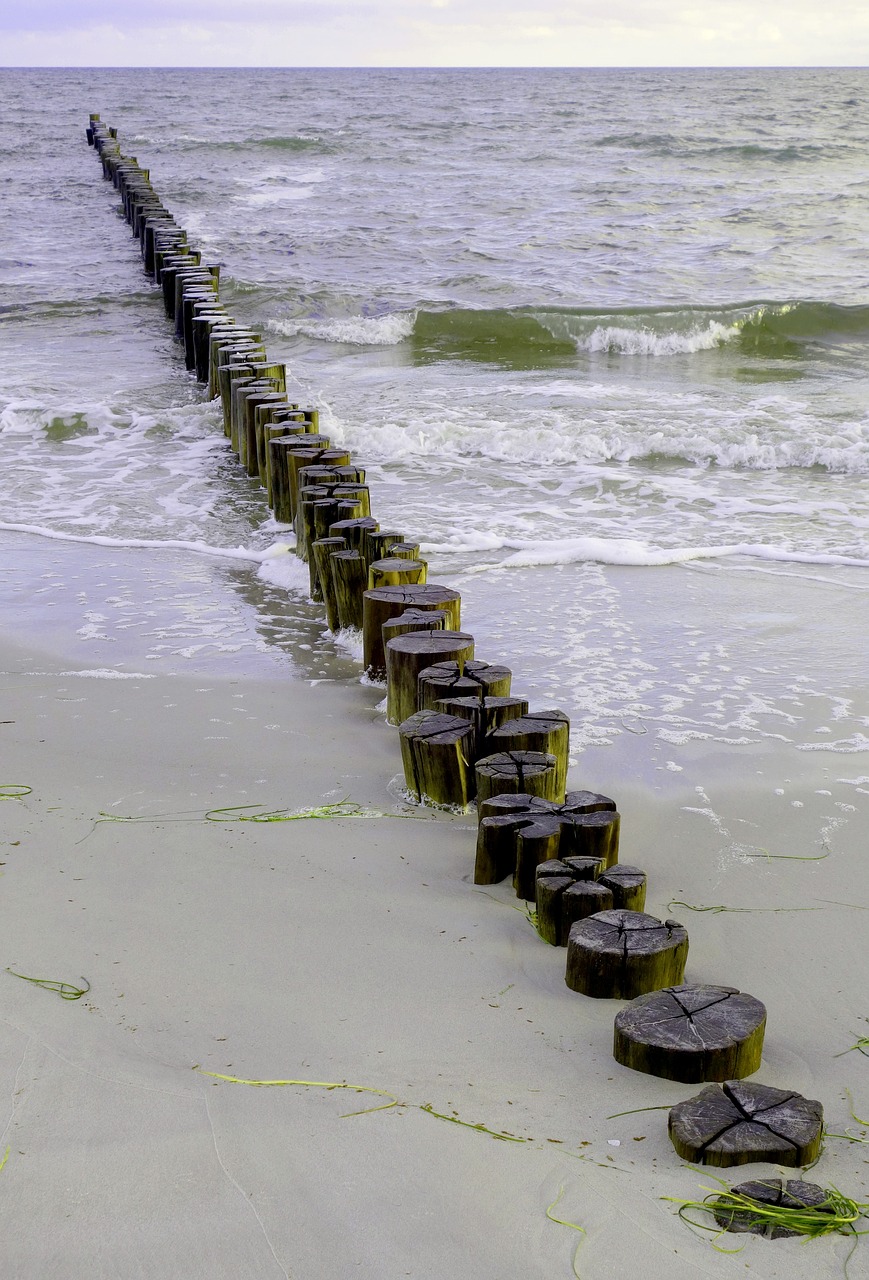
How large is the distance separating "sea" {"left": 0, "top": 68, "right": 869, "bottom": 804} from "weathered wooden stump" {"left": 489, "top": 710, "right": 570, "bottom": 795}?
0.54 meters

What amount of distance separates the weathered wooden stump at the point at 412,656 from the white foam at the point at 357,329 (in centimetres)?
1062

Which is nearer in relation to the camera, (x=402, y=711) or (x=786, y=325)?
(x=402, y=711)

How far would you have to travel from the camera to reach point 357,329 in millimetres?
14391

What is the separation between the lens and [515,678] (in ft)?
15.7

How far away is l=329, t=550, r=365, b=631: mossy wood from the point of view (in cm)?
503

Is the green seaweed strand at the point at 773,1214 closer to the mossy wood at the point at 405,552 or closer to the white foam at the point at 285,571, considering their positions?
the mossy wood at the point at 405,552

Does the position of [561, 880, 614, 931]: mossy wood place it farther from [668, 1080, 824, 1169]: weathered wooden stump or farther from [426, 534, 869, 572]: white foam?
[426, 534, 869, 572]: white foam

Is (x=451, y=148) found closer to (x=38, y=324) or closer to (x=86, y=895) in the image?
(x=38, y=324)

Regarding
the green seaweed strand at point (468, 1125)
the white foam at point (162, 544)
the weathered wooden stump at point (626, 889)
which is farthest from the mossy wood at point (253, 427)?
the green seaweed strand at point (468, 1125)

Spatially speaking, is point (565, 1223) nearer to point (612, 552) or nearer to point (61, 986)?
point (61, 986)

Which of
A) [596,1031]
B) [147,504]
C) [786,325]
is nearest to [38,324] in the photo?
[147,504]

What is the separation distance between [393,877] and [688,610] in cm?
291

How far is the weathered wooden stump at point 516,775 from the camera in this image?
3281 millimetres

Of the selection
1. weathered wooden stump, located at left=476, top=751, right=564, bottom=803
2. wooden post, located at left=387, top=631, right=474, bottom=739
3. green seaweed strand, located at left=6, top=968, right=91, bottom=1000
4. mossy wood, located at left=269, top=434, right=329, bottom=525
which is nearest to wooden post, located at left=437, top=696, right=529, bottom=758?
weathered wooden stump, located at left=476, top=751, right=564, bottom=803
